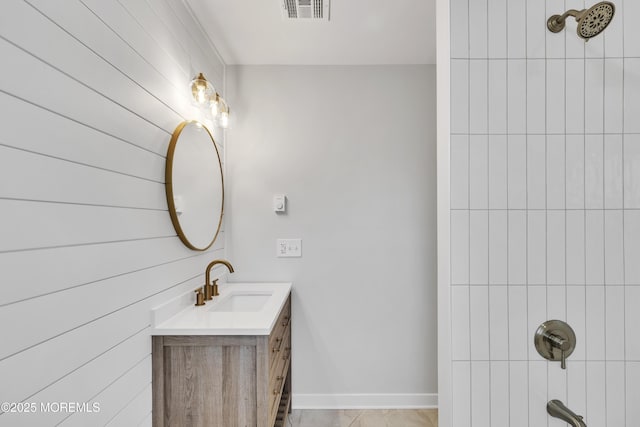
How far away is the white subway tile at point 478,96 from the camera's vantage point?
1.05 metres

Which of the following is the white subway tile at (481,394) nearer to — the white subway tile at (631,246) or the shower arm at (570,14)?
the white subway tile at (631,246)

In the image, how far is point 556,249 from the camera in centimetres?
105

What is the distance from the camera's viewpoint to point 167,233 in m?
1.57

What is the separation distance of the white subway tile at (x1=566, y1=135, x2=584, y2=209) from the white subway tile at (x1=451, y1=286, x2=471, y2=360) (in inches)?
16.6

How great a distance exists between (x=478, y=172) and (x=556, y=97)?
0.33 meters

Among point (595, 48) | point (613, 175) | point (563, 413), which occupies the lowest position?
point (563, 413)

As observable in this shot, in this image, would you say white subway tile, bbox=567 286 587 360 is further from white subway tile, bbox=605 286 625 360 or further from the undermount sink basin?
the undermount sink basin

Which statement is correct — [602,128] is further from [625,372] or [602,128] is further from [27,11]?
[27,11]

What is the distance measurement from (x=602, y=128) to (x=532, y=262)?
1.51 feet

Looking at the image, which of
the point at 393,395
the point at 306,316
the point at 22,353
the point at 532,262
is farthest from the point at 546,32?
the point at 393,395

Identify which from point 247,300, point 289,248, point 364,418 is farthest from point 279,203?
point 364,418

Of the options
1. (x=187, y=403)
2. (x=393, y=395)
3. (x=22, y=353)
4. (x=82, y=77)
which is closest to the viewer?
(x=22, y=353)

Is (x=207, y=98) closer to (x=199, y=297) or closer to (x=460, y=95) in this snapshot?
(x=199, y=297)

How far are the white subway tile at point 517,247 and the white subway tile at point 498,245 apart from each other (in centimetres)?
2
